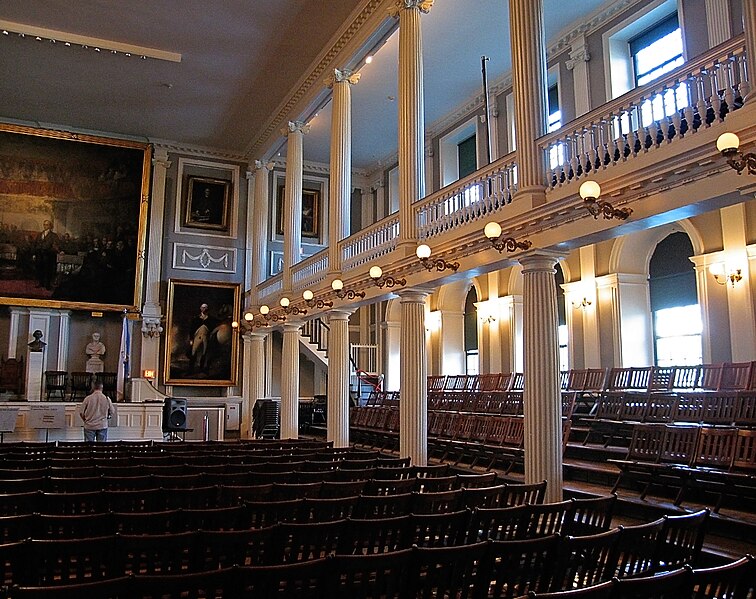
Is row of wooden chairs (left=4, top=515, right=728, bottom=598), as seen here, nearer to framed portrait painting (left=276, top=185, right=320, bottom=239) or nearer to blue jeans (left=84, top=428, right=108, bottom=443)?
blue jeans (left=84, top=428, right=108, bottom=443)

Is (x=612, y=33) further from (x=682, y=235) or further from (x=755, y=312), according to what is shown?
(x=755, y=312)

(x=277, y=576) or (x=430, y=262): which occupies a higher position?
(x=430, y=262)

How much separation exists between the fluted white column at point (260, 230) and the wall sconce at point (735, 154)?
1701 cm

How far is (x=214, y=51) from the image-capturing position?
645 inches

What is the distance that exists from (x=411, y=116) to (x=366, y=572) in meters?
9.95

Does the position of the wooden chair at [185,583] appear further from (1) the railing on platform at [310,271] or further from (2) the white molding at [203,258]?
(2) the white molding at [203,258]

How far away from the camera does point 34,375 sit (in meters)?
19.5

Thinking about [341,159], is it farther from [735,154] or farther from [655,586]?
[655,586]

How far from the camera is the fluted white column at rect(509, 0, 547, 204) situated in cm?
871

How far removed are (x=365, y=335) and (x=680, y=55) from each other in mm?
14527

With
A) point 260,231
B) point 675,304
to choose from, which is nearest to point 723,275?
point 675,304

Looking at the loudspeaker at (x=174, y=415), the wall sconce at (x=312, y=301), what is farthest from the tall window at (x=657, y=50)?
the loudspeaker at (x=174, y=415)

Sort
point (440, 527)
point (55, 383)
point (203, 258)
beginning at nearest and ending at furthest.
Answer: point (440, 527) < point (55, 383) < point (203, 258)

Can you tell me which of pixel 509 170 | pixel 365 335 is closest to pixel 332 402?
pixel 509 170
